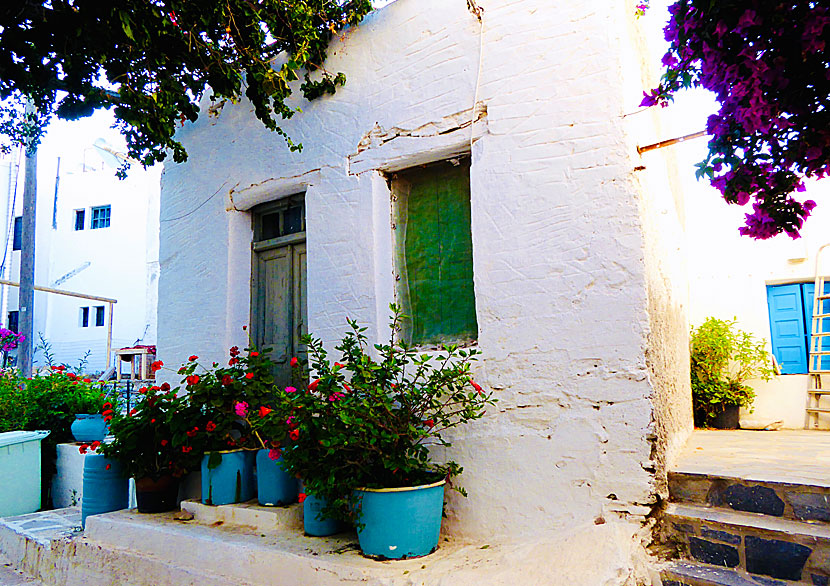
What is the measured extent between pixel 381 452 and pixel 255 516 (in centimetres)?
119

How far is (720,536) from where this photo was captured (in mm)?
2688

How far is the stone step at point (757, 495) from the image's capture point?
2646 mm

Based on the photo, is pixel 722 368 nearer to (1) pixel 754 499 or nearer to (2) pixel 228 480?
(1) pixel 754 499

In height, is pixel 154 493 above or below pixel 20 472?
above

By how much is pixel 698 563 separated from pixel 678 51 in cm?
216

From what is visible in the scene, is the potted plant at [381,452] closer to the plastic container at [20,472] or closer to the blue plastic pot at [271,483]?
the blue plastic pot at [271,483]

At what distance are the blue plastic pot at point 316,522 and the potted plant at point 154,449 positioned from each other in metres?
1.07

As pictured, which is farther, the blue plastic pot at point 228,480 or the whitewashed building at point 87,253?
the whitewashed building at point 87,253

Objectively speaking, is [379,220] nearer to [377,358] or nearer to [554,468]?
[377,358]

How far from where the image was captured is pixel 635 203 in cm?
303

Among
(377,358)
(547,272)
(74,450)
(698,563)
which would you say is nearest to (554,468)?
(698,563)

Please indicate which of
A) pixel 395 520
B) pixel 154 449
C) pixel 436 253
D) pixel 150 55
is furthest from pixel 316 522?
pixel 150 55

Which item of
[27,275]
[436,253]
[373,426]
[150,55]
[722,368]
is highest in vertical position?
[150,55]

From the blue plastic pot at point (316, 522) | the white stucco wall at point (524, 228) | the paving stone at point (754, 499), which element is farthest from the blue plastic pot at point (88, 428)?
the paving stone at point (754, 499)
